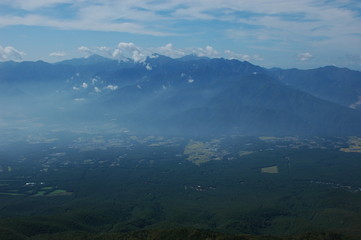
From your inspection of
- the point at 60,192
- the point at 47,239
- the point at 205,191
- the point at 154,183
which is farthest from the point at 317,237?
the point at 60,192

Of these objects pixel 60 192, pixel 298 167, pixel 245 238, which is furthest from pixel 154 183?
pixel 245 238

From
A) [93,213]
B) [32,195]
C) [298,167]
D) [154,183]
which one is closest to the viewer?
[93,213]

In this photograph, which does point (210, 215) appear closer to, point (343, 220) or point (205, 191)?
point (205, 191)

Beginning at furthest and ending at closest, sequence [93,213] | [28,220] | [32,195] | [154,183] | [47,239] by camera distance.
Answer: [154,183]
[32,195]
[93,213]
[28,220]
[47,239]

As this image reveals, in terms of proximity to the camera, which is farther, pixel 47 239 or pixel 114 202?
pixel 114 202

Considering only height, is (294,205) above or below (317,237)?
below

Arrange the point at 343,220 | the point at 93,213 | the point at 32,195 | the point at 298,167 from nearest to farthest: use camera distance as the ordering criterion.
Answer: the point at 343,220 < the point at 93,213 < the point at 32,195 < the point at 298,167

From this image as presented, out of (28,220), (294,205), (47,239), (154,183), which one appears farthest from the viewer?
(154,183)

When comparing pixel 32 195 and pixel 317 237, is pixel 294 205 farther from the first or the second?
pixel 32 195

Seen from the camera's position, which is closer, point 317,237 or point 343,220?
point 317,237
